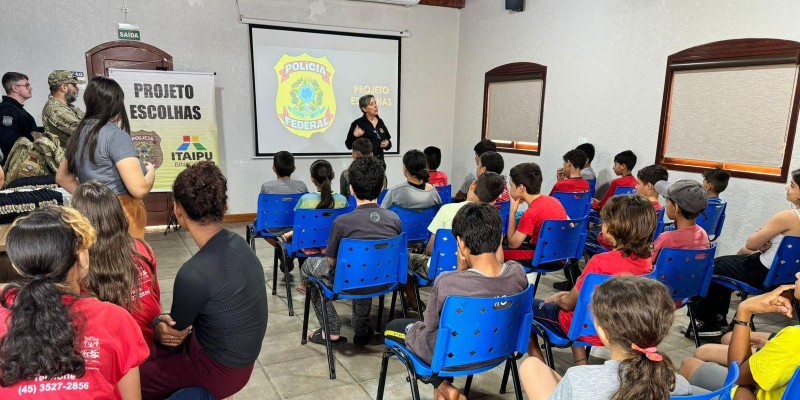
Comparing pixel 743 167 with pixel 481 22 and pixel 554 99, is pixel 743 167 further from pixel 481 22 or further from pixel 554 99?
pixel 481 22

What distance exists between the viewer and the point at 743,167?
426 cm

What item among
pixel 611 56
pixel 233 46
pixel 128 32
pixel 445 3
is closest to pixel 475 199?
pixel 611 56

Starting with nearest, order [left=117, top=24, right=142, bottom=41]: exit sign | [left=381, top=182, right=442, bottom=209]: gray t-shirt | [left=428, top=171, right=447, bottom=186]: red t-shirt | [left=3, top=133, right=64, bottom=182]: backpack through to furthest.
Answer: [left=3, top=133, right=64, bottom=182]: backpack
[left=381, top=182, right=442, bottom=209]: gray t-shirt
[left=428, top=171, right=447, bottom=186]: red t-shirt
[left=117, top=24, right=142, bottom=41]: exit sign

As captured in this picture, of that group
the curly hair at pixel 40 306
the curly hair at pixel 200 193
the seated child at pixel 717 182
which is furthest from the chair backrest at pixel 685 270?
the curly hair at pixel 40 306

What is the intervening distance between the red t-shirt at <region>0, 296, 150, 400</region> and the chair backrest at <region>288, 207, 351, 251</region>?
75.5 inches

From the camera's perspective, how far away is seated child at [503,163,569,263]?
3.10 m

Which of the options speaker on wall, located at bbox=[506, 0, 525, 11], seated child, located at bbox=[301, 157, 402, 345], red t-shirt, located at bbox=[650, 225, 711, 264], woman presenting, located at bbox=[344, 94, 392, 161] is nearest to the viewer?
seated child, located at bbox=[301, 157, 402, 345]

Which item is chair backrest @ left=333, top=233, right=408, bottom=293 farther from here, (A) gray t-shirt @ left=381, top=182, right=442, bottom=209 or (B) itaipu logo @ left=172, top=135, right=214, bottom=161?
(B) itaipu logo @ left=172, top=135, right=214, bottom=161

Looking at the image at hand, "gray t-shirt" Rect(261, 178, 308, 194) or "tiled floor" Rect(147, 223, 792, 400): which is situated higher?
"gray t-shirt" Rect(261, 178, 308, 194)

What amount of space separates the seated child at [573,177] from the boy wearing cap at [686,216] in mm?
1708

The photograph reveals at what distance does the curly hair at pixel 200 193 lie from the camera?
1.60 metres

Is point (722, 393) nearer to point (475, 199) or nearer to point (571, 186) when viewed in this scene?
point (475, 199)

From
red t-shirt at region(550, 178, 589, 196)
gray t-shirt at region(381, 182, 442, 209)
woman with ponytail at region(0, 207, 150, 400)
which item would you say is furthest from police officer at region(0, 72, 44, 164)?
red t-shirt at region(550, 178, 589, 196)

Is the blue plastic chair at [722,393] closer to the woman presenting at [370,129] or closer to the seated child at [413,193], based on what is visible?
the seated child at [413,193]
